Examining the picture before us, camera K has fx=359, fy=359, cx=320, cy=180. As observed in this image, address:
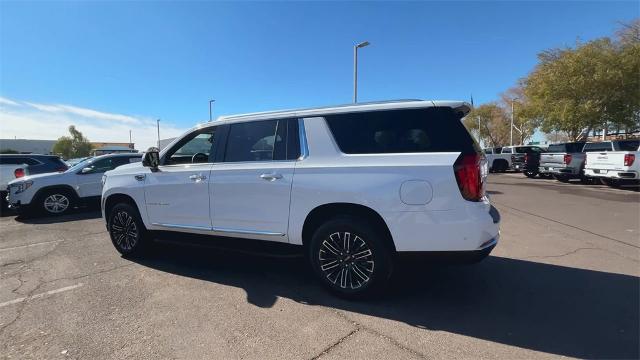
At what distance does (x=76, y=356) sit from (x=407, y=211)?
2909 millimetres

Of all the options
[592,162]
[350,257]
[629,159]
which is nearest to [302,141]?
[350,257]

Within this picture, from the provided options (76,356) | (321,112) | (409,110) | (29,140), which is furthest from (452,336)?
(29,140)

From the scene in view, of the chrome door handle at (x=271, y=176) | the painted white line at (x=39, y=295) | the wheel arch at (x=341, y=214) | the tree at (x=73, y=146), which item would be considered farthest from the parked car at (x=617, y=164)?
the tree at (x=73, y=146)

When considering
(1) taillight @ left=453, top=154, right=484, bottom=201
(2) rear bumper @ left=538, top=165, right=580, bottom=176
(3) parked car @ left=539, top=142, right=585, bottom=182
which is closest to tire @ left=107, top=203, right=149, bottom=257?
(1) taillight @ left=453, top=154, right=484, bottom=201

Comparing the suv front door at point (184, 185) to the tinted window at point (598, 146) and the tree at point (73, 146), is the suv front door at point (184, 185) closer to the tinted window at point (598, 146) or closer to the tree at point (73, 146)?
the tinted window at point (598, 146)

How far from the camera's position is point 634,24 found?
78.9 feet

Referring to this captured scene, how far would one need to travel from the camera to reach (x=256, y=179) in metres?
3.91

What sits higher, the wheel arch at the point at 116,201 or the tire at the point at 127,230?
the wheel arch at the point at 116,201

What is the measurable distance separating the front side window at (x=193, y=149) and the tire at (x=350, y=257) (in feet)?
6.06

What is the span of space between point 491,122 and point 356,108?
2546 inches

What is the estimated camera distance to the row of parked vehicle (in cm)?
1286

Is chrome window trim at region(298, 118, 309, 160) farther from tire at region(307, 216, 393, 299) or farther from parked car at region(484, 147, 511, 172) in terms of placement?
parked car at region(484, 147, 511, 172)

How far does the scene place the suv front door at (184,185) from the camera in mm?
4336

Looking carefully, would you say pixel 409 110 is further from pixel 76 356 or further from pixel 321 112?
pixel 76 356
